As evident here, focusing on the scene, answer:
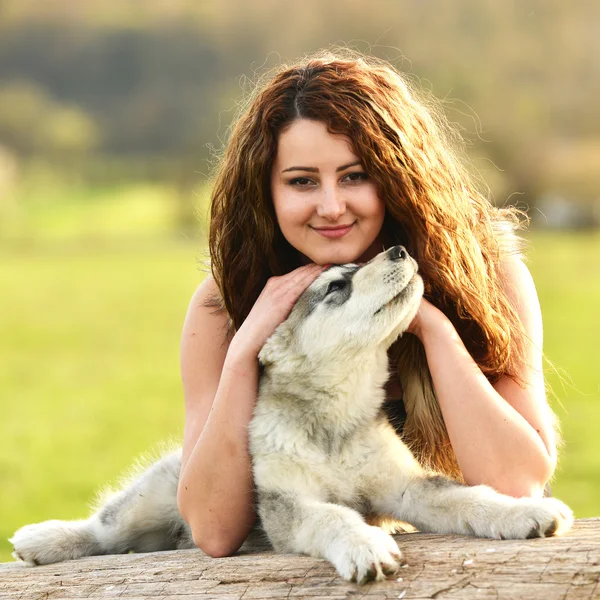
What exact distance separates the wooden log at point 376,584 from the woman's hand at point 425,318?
82 cm

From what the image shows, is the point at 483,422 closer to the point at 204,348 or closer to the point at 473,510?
the point at 473,510

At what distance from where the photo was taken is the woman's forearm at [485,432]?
11.2ft

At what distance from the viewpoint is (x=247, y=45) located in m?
90.4

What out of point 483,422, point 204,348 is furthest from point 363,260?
point 483,422

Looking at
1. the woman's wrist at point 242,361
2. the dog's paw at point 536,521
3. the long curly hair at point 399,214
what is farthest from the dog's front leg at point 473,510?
the woman's wrist at point 242,361

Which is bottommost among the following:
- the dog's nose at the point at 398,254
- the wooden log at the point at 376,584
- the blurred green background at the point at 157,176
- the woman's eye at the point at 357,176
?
the wooden log at the point at 376,584

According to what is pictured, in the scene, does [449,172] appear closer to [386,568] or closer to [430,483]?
[430,483]

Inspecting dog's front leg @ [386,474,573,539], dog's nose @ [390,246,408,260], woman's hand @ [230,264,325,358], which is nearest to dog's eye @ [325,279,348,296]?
woman's hand @ [230,264,325,358]

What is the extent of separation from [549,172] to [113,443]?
4400 cm

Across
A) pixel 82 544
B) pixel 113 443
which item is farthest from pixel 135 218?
pixel 82 544

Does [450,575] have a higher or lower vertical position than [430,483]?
lower

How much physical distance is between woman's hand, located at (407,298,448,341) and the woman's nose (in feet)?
1.68

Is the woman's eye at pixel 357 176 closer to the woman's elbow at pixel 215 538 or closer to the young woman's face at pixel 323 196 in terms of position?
the young woman's face at pixel 323 196

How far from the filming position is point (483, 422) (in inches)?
135
